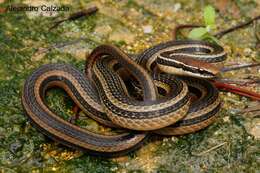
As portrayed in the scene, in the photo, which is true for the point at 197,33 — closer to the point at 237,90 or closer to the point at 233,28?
the point at 233,28

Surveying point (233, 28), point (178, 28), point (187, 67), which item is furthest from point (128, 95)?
point (233, 28)

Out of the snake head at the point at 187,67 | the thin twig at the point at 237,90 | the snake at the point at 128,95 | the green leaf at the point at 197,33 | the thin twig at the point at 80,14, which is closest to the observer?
the snake at the point at 128,95

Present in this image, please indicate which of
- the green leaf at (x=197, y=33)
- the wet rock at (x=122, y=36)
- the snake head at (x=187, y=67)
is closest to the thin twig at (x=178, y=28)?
the green leaf at (x=197, y=33)

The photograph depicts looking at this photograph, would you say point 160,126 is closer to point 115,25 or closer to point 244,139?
point 244,139

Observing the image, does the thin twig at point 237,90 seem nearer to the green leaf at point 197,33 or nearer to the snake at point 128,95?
the snake at point 128,95

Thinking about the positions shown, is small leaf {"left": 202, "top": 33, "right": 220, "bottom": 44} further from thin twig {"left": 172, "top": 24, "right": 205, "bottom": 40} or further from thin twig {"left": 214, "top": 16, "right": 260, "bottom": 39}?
thin twig {"left": 172, "top": 24, "right": 205, "bottom": 40}

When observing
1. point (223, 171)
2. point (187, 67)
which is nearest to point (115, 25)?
point (187, 67)

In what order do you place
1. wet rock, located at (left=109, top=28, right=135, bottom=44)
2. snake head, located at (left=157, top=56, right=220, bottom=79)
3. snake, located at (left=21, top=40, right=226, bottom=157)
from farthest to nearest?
wet rock, located at (left=109, top=28, right=135, bottom=44) < snake head, located at (left=157, top=56, right=220, bottom=79) < snake, located at (left=21, top=40, right=226, bottom=157)

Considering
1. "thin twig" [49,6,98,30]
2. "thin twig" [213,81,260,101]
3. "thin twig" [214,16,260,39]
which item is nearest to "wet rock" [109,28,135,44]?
"thin twig" [49,6,98,30]
